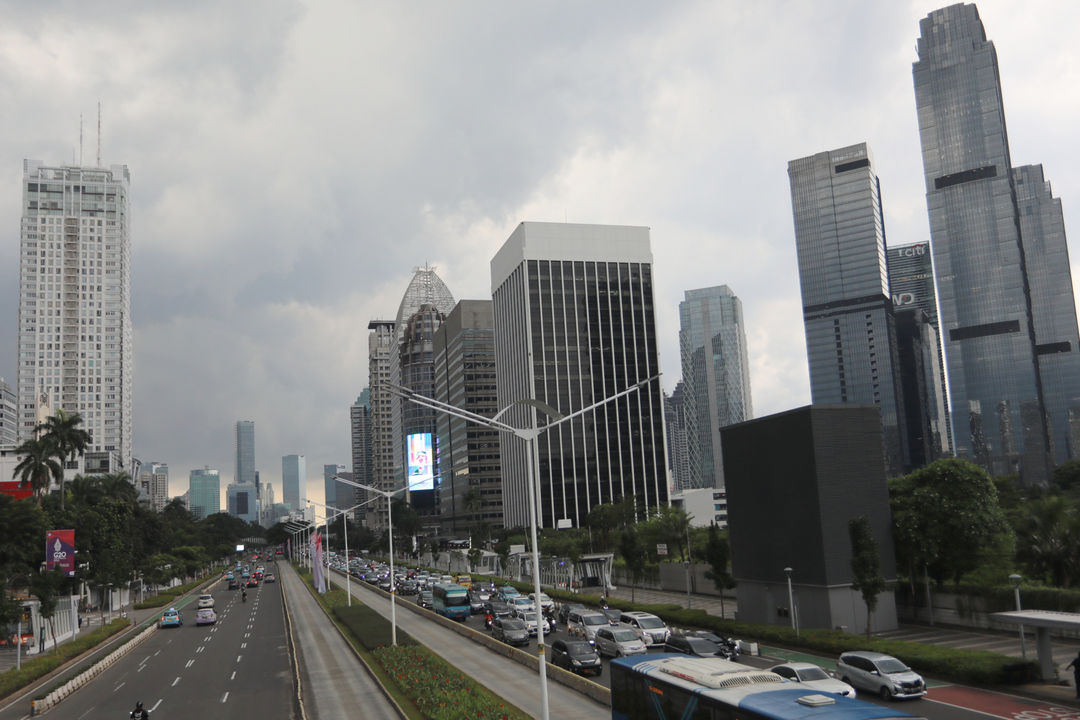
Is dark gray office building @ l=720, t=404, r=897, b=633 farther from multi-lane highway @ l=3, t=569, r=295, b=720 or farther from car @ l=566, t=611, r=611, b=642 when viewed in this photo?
multi-lane highway @ l=3, t=569, r=295, b=720

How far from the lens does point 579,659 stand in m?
37.9

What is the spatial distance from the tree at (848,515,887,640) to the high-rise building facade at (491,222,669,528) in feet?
413

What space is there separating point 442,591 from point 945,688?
45.3m

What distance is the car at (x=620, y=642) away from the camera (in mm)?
40438

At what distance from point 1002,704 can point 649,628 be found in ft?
61.7

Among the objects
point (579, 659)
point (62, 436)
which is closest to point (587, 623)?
point (579, 659)

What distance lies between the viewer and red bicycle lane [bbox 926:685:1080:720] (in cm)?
2781

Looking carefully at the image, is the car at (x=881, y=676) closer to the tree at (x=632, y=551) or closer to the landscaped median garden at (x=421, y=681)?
the landscaped median garden at (x=421, y=681)

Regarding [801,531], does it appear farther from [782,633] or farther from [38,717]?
[38,717]

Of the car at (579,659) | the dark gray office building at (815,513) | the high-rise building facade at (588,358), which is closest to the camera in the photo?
the car at (579,659)

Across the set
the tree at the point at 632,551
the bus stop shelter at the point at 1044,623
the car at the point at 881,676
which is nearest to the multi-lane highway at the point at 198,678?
the car at the point at 881,676

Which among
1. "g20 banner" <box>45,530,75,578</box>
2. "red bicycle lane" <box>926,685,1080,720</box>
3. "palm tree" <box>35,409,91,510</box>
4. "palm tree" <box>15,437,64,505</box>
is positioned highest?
"palm tree" <box>35,409,91,510</box>

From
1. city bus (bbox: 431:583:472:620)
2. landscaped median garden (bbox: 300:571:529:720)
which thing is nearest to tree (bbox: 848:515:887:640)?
landscaped median garden (bbox: 300:571:529:720)

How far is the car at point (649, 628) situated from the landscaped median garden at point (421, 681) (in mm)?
9930
